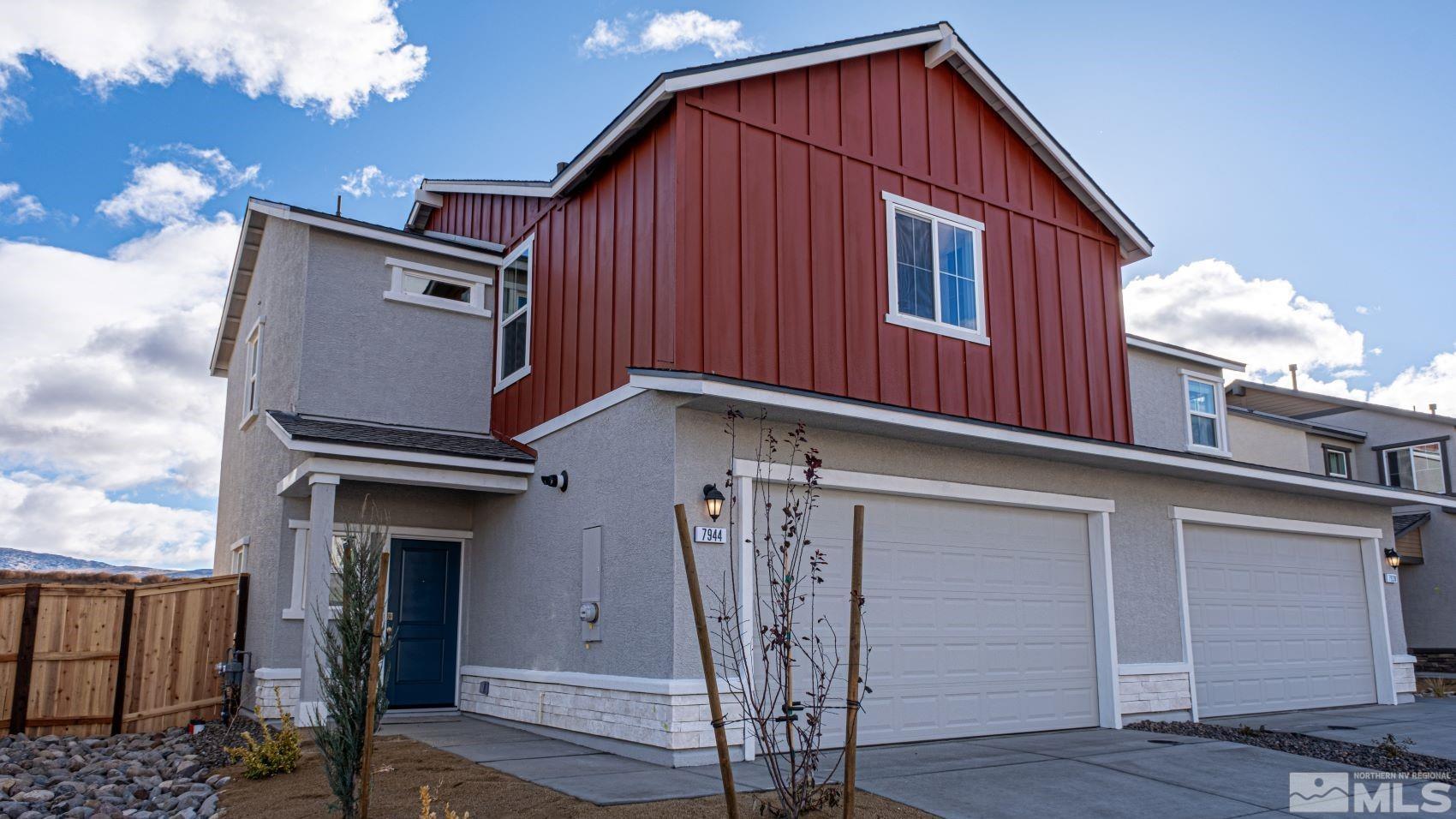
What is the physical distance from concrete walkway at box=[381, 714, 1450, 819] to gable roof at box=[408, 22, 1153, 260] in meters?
5.69

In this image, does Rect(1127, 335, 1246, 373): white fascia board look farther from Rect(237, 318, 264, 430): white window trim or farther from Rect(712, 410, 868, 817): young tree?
Rect(237, 318, 264, 430): white window trim

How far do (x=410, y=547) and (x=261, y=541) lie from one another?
191 centimetres

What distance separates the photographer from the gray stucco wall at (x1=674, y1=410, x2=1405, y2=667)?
8289 mm

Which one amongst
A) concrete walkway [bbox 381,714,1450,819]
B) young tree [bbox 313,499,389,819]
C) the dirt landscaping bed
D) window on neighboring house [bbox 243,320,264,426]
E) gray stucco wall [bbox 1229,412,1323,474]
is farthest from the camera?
gray stucco wall [bbox 1229,412,1323,474]

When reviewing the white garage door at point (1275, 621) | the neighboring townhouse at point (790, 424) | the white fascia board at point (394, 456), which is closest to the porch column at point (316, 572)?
the neighboring townhouse at point (790, 424)

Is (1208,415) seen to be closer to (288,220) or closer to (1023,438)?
(1023,438)

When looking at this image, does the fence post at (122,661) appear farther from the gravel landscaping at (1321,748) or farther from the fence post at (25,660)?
the gravel landscaping at (1321,748)

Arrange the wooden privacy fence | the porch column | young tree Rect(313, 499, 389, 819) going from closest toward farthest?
1. young tree Rect(313, 499, 389, 819)
2. the porch column
3. the wooden privacy fence

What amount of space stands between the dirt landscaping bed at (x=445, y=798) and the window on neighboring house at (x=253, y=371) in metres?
6.58

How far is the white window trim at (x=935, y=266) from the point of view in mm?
10219

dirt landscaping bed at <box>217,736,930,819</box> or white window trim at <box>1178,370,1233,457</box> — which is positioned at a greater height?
white window trim at <box>1178,370,1233,457</box>

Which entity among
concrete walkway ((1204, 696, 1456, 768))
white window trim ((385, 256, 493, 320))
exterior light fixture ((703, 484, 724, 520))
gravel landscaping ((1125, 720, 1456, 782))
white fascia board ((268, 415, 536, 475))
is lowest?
concrete walkway ((1204, 696, 1456, 768))

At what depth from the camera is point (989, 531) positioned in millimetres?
10188

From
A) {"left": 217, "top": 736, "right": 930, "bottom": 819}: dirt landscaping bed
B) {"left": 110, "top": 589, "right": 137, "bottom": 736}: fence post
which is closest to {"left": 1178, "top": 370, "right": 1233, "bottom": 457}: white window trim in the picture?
{"left": 217, "top": 736, "right": 930, "bottom": 819}: dirt landscaping bed
